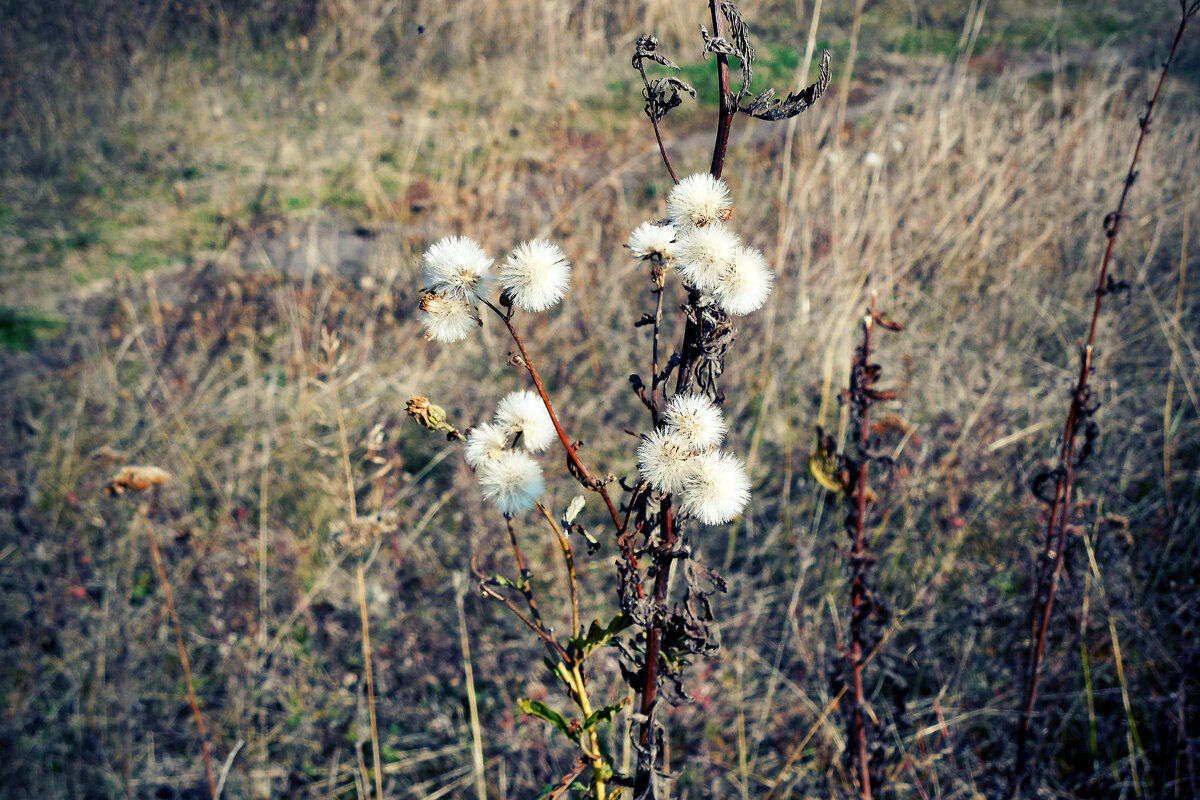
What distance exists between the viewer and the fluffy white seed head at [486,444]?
2.76ft

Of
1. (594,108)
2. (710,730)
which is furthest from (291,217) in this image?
(710,730)

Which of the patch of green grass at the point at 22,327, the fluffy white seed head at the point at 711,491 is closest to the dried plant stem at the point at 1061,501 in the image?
the fluffy white seed head at the point at 711,491

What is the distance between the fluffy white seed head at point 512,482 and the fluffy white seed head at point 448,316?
6.6 inches

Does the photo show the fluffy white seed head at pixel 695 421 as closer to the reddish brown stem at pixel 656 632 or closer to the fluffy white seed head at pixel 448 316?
the reddish brown stem at pixel 656 632

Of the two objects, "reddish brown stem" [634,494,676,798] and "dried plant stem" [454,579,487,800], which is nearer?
"reddish brown stem" [634,494,676,798]

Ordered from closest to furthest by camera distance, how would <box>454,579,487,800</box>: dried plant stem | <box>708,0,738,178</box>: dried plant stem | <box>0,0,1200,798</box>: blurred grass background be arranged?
<box>708,0,738,178</box>: dried plant stem
<box>454,579,487,800</box>: dried plant stem
<box>0,0,1200,798</box>: blurred grass background

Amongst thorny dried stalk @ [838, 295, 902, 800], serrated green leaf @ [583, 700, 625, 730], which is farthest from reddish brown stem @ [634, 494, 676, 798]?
thorny dried stalk @ [838, 295, 902, 800]

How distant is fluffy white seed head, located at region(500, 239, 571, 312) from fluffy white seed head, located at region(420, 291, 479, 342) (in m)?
0.06

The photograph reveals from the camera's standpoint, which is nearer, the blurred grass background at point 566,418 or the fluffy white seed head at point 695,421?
the fluffy white seed head at point 695,421

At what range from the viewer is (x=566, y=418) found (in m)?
2.74

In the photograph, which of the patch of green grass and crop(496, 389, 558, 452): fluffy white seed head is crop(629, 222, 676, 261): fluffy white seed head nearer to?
A: crop(496, 389, 558, 452): fluffy white seed head

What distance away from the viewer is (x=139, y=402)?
107 inches

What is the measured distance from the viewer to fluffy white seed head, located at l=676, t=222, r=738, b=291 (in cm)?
71

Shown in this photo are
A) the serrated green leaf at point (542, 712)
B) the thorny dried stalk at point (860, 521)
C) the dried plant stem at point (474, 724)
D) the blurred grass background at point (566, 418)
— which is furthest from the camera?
the blurred grass background at point (566, 418)
